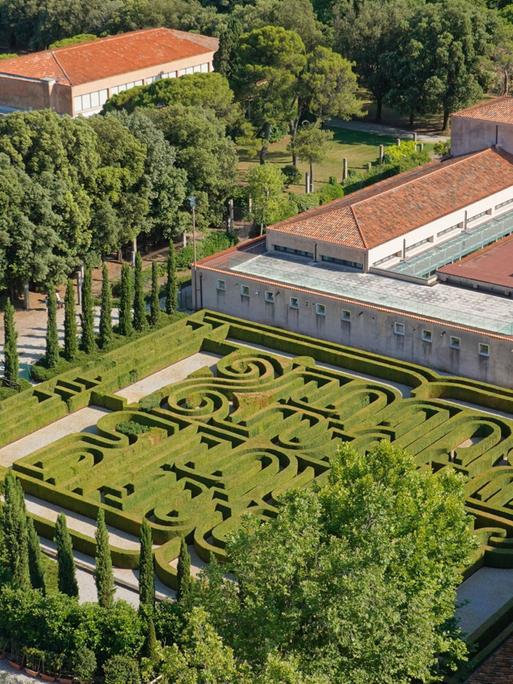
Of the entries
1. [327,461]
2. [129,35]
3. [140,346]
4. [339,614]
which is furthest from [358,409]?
[129,35]

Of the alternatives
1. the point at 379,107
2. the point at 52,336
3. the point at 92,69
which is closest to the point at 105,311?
the point at 52,336

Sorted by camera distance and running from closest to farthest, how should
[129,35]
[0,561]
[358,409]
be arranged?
[0,561]
[358,409]
[129,35]

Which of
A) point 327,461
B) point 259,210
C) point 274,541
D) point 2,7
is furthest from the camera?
point 2,7

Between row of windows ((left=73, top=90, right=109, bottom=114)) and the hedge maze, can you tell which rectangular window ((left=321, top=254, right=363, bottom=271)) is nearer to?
the hedge maze

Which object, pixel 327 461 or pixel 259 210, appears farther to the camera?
pixel 259 210

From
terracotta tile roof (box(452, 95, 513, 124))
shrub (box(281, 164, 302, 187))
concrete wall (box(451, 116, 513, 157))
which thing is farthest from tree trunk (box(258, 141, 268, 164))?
terracotta tile roof (box(452, 95, 513, 124))

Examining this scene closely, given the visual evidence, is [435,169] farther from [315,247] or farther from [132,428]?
[132,428]

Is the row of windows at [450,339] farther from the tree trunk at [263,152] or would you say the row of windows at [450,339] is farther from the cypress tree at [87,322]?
the tree trunk at [263,152]

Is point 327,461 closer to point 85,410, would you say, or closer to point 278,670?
point 85,410
